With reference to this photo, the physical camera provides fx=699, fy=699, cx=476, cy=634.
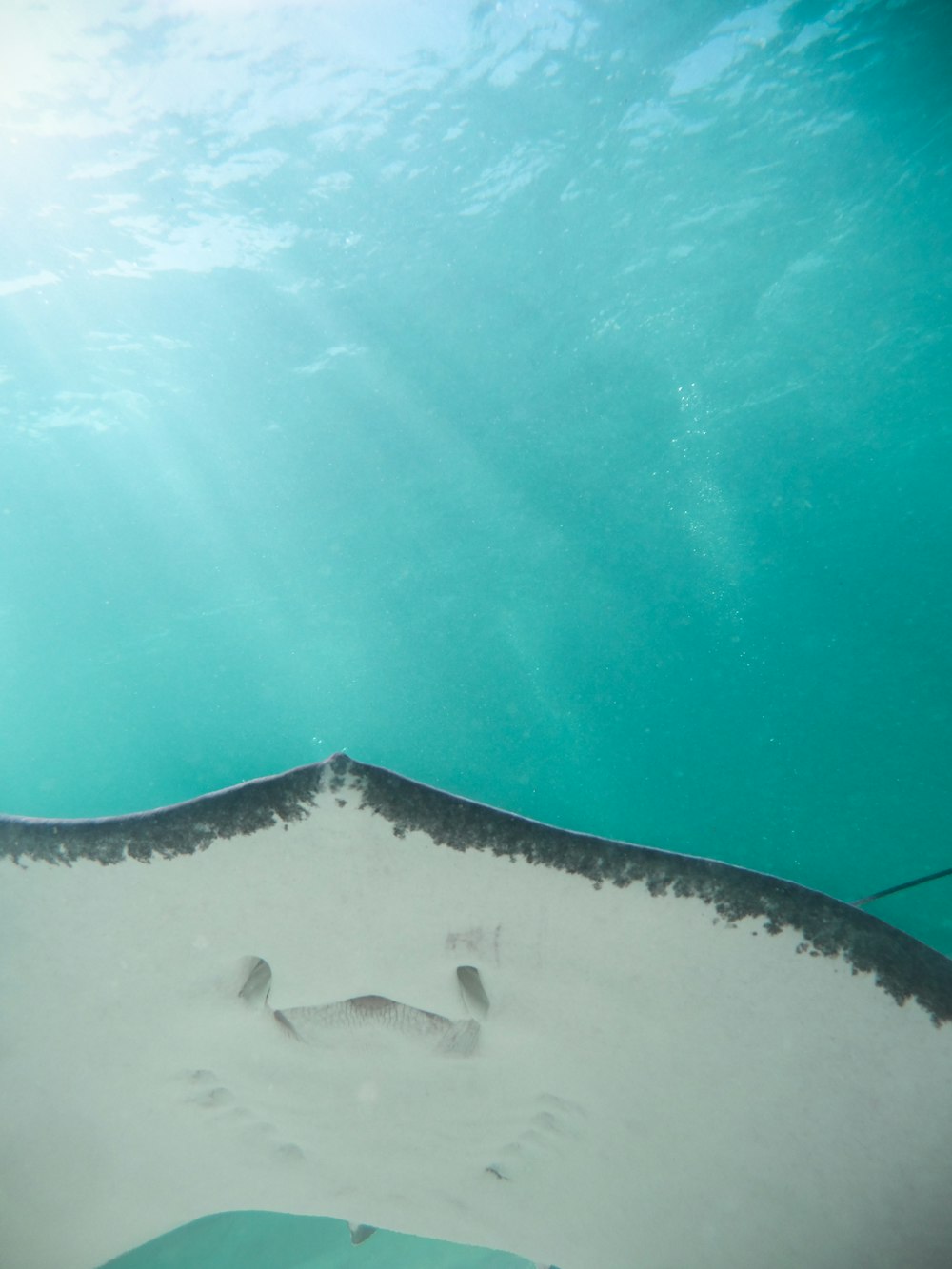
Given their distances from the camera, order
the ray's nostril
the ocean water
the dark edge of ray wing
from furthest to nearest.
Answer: the ocean water
the ray's nostril
the dark edge of ray wing

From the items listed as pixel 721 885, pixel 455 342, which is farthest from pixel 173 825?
pixel 455 342

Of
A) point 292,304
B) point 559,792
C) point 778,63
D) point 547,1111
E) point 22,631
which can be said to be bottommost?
point 547,1111

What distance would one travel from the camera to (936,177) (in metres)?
11.3

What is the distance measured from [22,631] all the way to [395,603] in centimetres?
1123

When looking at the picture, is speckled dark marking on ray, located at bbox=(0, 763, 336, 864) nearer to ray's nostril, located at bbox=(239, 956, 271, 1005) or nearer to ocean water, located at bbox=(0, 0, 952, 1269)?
ray's nostril, located at bbox=(239, 956, 271, 1005)

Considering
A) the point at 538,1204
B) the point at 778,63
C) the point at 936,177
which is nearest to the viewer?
the point at 538,1204

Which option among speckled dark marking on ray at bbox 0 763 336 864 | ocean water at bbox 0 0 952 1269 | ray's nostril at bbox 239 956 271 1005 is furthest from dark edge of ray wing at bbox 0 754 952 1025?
ocean water at bbox 0 0 952 1269

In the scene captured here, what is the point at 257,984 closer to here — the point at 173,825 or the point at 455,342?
the point at 173,825

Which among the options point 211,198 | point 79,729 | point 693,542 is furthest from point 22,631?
point 693,542

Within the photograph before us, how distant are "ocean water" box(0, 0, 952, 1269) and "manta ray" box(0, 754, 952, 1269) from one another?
6288mm

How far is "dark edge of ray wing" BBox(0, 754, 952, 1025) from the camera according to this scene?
117cm

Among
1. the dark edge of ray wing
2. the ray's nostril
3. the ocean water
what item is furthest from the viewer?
the ocean water

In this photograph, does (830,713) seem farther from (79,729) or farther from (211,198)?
(79,729)

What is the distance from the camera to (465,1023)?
1536 millimetres
